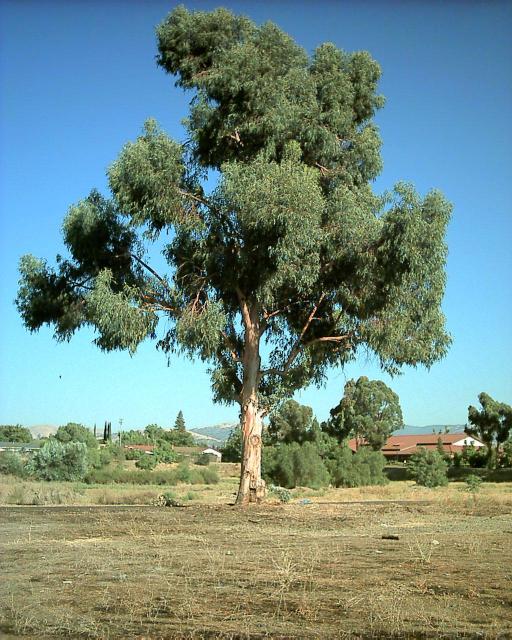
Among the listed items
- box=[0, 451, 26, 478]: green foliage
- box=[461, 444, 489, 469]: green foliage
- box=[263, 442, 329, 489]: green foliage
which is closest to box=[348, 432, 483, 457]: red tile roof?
box=[461, 444, 489, 469]: green foliage

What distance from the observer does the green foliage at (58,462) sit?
164 ft

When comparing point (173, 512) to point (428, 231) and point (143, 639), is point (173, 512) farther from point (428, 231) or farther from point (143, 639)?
point (143, 639)

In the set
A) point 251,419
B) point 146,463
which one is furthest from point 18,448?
point 251,419

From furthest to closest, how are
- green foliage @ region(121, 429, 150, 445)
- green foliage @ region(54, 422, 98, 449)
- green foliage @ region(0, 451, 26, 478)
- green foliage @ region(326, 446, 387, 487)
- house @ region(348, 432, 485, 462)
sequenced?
green foliage @ region(121, 429, 150, 445)
house @ region(348, 432, 485, 462)
green foliage @ region(54, 422, 98, 449)
green foliage @ region(326, 446, 387, 487)
green foliage @ region(0, 451, 26, 478)

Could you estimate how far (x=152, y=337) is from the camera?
2442 centimetres

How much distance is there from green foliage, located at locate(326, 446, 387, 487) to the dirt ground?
4238 centimetres

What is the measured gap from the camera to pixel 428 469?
57.4m

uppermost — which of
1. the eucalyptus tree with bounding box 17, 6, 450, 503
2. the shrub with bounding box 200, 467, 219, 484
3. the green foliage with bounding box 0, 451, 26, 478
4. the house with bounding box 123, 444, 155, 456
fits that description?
the eucalyptus tree with bounding box 17, 6, 450, 503

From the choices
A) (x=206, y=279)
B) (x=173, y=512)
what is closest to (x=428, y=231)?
(x=206, y=279)

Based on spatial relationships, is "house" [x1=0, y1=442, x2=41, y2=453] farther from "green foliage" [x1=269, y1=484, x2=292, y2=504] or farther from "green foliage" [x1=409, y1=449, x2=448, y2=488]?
"green foliage" [x1=269, y1=484, x2=292, y2=504]

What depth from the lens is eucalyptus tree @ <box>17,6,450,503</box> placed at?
2252 centimetres

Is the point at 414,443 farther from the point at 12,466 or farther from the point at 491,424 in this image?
the point at 12,466

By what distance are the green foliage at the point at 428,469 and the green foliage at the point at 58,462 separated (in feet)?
83.8

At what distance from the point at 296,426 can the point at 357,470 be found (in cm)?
2542
